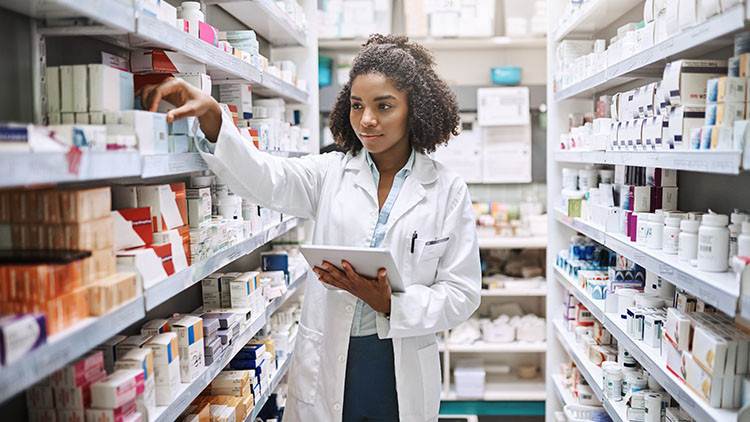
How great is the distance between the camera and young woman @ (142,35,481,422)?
2225mm

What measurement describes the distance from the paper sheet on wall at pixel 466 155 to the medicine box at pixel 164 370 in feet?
12.7

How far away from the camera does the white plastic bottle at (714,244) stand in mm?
1845

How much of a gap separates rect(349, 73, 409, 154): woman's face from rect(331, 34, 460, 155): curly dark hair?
39mm

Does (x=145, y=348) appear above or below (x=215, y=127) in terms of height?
below

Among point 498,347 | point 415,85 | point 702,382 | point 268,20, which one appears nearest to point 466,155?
point 498,347

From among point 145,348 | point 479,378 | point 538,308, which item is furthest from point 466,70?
point 145,348

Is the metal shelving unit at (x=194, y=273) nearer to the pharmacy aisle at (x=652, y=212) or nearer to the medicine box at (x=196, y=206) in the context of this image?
the medicine box at (x=196, y=206)

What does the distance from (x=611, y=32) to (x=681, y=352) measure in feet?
7.19

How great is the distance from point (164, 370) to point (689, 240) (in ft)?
5.82

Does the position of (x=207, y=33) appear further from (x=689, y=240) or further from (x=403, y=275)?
(x=689, y=240)

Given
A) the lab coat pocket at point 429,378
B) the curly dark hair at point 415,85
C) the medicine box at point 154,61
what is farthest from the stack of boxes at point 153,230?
the lab coat pocket at point 429,378

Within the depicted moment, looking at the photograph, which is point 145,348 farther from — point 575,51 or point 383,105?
point 575,51

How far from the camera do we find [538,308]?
545cm

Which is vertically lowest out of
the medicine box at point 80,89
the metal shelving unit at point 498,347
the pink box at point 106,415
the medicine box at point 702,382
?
the metal shelving unit at point 498,347
